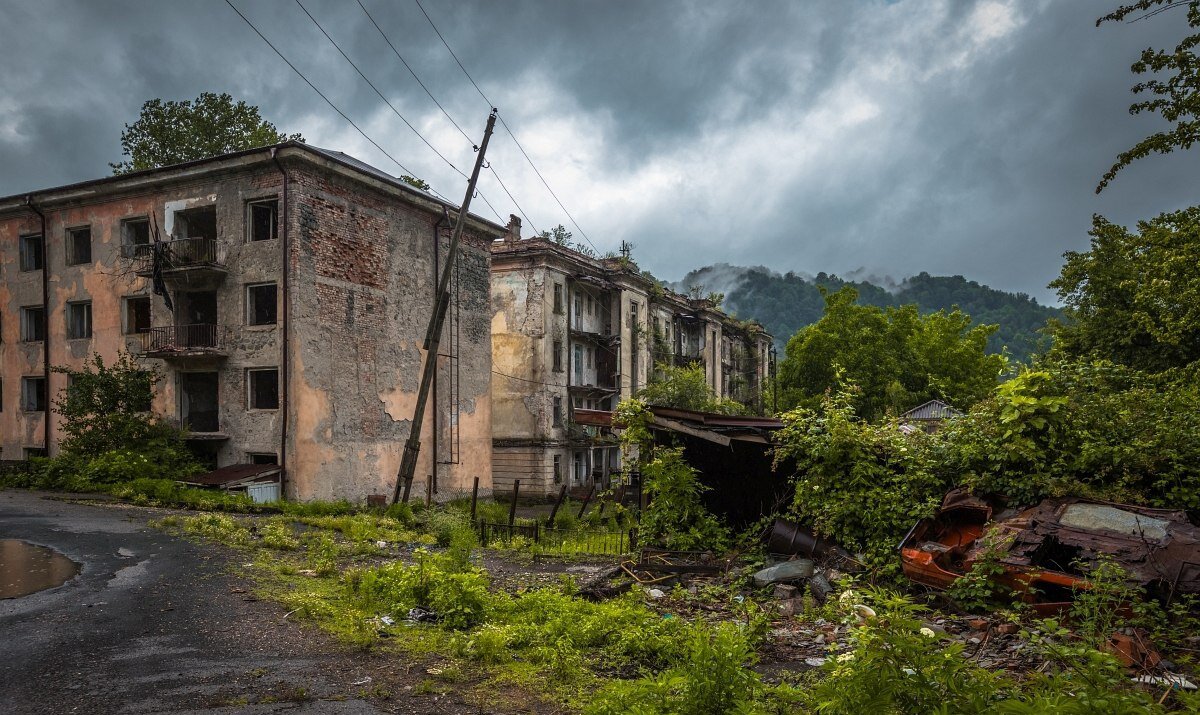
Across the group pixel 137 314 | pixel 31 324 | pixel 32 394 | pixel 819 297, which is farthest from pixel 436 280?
pixel 819 297

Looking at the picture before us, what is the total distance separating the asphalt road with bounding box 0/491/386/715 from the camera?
5.19 meters

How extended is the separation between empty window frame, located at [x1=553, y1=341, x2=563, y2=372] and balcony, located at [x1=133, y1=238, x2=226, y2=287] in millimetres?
15218

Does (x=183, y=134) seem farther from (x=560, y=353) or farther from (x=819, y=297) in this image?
(x=819, y=297)

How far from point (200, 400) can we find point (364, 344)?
230 inches

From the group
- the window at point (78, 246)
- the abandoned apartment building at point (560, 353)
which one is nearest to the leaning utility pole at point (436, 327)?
the abandoned apartment building at point (560, 353)

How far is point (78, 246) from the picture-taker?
25438 mm

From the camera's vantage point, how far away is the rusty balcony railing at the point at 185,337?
875 inches

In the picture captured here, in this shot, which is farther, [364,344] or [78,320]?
[78,320]

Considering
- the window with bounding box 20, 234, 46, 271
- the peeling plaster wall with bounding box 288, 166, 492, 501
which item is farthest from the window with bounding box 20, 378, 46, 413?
the peeling plaster wall with bounding box 288, 166, 492, 501

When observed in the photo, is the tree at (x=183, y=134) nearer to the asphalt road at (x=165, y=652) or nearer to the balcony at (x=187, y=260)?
the balcony at (x=187, y=260)

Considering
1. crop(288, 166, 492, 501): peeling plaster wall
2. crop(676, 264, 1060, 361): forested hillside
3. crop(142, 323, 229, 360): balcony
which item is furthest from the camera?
crop(676, 264, 1060, 361): forested hillside

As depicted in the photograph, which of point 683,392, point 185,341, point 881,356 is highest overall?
point 185,341

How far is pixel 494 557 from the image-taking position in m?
12.8

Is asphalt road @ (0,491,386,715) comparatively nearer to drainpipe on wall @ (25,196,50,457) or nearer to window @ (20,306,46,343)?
drainpipe on wall @ (25,196,50,457)
